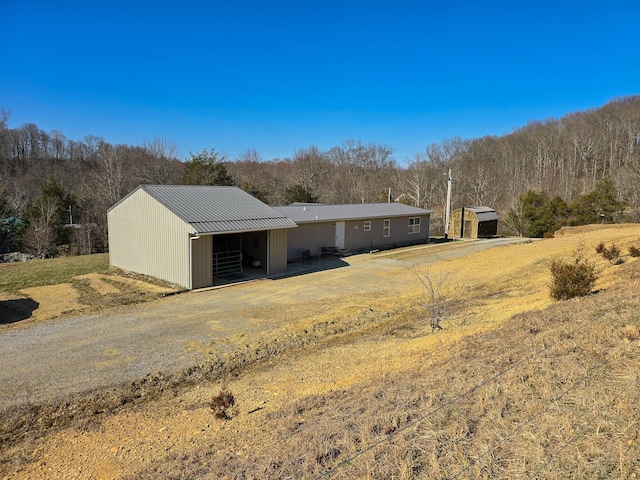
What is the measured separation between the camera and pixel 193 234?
48.3 feet

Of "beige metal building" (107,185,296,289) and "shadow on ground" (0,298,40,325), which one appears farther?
"beige metal building" (107,185,296,289)

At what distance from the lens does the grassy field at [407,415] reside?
3600 mm

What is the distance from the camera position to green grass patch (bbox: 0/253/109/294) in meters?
15.9

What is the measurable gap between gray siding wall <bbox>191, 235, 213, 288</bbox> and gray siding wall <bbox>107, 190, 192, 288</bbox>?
0.85 feet

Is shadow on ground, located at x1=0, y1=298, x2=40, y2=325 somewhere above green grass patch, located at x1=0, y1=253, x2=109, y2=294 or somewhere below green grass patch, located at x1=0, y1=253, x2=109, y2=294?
below

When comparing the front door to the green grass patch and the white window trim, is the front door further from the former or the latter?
the green grass patch

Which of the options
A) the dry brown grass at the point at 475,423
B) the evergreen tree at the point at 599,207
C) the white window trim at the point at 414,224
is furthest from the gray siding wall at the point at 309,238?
the evergreen tree at the point at 599,207

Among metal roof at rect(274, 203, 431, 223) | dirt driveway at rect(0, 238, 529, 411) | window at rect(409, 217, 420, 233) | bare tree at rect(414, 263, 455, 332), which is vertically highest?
metal roof at rect(274, 203, 431, 223)

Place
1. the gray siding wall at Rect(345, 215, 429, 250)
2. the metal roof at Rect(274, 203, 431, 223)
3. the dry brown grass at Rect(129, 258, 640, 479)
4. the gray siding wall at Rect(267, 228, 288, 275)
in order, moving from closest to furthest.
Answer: the dry brown grass at Rect(129, 258, 640, 479) → the gray siding wall at Rect(267, 228, 288, 275) → the metal roof at Rect(274, 203, 431, 223) → the gray siding wall at Rect(345, 215, 429, 250)

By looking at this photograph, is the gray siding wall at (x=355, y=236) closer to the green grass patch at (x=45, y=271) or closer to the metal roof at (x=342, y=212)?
the metal roof at (x=342, y=212)

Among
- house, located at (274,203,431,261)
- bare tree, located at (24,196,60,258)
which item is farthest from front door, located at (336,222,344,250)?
bare tree, located at (24,196,60,258)

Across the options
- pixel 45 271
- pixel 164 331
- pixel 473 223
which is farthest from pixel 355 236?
pixel 45 271

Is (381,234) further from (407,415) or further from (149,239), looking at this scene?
(407,415)

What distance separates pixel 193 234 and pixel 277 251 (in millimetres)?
4319
